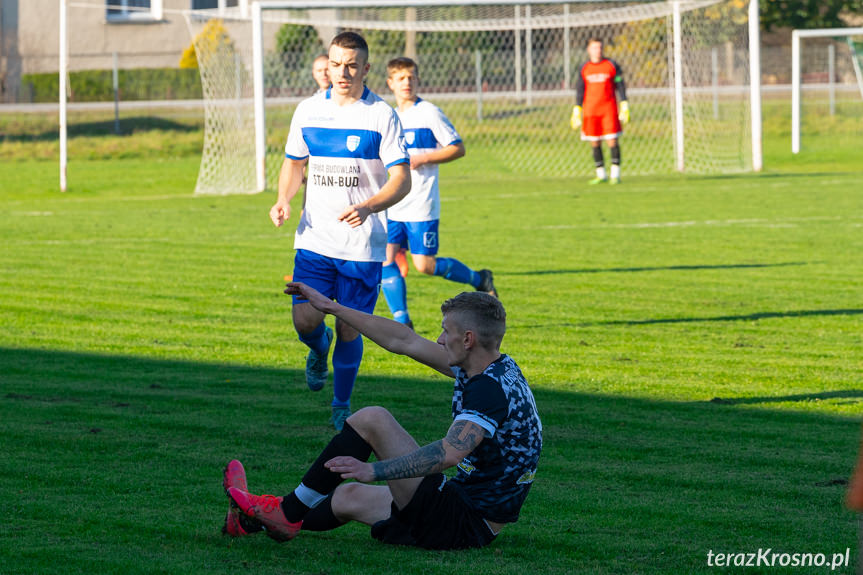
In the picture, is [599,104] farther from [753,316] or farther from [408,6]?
[753,316]

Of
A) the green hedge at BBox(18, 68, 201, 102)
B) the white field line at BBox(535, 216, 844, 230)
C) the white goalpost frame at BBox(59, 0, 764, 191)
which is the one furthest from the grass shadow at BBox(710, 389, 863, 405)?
the green hedge at BBox(18, 68, 201, 102)

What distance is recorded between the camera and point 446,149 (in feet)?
32.6

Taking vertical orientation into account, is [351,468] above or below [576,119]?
below

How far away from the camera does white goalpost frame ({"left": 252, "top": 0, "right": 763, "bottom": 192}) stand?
22.5 m

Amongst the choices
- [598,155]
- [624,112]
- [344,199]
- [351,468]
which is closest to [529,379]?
[344,199]

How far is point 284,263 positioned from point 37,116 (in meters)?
25.4

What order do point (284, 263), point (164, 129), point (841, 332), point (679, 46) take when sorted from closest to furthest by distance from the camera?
point (841, 332) < point (284, 263) < point (679, 46) < point (164, 129)

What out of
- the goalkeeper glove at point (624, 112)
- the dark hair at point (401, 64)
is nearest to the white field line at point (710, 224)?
the goalkeeper glove at point (624, 112)

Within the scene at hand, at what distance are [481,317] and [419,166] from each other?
544 cm

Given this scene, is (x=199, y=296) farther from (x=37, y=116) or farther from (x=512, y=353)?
(x=37, y=116)

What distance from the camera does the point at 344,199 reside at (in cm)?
718

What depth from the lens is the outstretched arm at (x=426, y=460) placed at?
440cm

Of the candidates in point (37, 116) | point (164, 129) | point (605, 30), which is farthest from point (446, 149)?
point (37, 116)

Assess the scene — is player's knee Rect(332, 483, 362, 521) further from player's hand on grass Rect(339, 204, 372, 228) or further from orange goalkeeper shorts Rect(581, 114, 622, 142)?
orange goalkeeper shorts Rect(581, 114, 622, 142)
